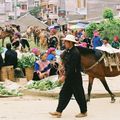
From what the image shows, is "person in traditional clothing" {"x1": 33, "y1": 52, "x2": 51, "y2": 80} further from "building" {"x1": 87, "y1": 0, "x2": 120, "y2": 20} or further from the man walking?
"building" {"x1": 87, "y1": 0, "x2": 120, "y2": 20}

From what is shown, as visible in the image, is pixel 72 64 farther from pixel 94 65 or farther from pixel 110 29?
pixel 110 29

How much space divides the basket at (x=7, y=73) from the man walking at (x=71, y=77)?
7226 mm

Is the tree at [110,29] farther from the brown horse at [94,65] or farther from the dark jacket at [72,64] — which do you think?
the dark jacket at [72,64]

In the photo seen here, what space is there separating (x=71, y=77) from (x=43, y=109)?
5.87 feet

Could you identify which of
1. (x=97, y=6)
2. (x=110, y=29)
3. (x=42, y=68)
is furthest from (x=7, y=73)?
(x=97, y=6)

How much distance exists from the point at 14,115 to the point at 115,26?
78.2 ft

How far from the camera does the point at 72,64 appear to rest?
11.1 metres

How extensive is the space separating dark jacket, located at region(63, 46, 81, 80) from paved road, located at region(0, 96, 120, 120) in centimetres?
88

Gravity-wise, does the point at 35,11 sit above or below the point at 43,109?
below

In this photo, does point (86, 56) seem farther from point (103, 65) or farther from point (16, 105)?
point (16, 105)

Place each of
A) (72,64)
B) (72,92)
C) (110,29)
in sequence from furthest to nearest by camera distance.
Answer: (110,29) < (72,92) < (72,64)

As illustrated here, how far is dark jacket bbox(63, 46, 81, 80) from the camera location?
36.4 feet

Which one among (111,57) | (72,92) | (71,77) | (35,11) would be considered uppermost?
(71,77)

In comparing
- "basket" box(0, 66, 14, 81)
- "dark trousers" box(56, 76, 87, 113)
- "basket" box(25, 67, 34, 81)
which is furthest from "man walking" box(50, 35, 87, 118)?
"basket" box(25, 67, 34, 81)
